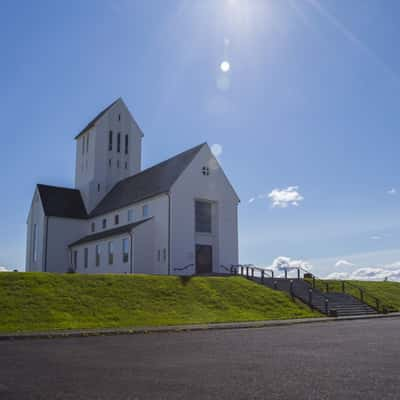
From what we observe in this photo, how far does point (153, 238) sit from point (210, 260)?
4500mm

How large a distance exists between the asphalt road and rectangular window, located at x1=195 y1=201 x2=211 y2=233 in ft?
72.8

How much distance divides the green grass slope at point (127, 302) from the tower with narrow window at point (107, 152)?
22.7 metres

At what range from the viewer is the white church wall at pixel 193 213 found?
118 ft

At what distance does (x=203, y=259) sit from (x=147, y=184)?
836cm

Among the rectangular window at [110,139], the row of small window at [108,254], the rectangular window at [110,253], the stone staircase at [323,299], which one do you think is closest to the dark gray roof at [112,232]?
the row of small window at [108,254]

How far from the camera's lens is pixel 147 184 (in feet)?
136

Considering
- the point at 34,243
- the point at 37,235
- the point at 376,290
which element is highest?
the point at 37,235

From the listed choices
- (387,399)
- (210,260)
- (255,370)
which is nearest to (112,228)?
(210,260)

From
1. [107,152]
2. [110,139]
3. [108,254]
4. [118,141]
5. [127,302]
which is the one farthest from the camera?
[118,141]

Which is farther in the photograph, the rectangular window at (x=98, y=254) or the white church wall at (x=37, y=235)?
the white church wall at (x=37, y=235)

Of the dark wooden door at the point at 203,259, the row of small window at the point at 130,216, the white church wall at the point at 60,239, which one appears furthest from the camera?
the white church wall at the point at 60,239

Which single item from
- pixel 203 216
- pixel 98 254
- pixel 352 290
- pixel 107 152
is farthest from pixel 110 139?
pixel 352 290

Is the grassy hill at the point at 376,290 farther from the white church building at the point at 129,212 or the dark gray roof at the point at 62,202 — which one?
the dark gray roof at the point at 62,202

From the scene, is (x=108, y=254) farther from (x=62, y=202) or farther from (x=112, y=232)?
(x=62, y=202)
